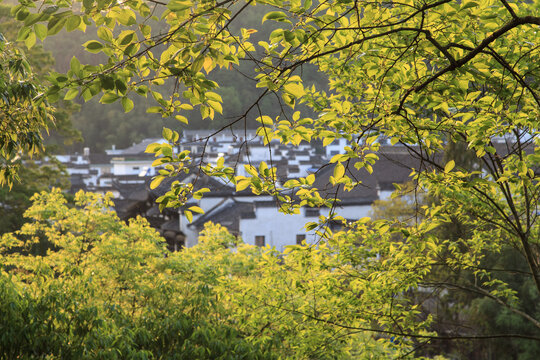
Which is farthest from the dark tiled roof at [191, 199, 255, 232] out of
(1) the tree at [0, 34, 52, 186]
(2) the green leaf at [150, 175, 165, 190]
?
(2) the green leaf at [150, 175, 165, 190]

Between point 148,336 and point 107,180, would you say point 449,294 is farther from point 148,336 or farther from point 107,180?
point 107,180

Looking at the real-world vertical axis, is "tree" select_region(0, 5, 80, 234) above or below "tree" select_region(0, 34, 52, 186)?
above

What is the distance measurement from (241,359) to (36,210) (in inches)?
213

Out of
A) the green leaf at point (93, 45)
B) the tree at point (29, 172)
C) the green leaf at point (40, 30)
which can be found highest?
the tree at point (29, 172)

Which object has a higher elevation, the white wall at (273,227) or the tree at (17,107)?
the white wall at (273,227)

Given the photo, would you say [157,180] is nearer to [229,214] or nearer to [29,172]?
[29,172]

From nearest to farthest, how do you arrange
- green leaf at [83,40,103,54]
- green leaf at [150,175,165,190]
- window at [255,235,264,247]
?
green leaf at [83,40,103,54] < green leaf at [150,175,165,190] < window at [255,235,264,247]

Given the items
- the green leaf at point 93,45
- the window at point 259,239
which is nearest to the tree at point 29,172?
the window at point 259,239

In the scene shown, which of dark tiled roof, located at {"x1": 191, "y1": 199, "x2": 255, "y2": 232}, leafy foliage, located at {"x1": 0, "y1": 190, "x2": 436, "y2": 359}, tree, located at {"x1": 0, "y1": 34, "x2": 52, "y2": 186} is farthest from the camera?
dark tiled roof, located at {"x1": 191, "y1": 199, "x2": 255, "y2": 232}

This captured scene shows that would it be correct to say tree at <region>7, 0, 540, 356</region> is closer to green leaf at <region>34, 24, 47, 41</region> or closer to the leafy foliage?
green leaf at <region>34, 24, 47, 41</region>

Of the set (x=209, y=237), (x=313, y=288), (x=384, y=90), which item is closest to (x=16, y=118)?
(x=384, y=90)

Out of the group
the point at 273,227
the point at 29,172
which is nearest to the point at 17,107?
the point at 29,172

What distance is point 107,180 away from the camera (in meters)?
41.8

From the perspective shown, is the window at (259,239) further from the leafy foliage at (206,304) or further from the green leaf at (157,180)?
the green leaf at (157,180)
